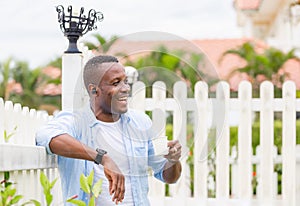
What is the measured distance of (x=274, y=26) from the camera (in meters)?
27.1

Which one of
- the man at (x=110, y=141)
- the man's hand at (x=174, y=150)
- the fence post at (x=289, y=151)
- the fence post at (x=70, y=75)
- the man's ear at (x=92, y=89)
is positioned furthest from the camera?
the fence post at (x=289, y=151)

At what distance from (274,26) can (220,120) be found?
23.6 meters

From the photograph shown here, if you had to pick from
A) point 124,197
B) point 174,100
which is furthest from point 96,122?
point 174,100

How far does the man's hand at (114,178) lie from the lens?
135 inches

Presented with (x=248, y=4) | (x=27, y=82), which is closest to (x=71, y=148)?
(x=27, y=82)

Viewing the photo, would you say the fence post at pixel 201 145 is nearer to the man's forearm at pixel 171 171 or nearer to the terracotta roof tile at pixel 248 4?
the man's forearm at pixel 171 171

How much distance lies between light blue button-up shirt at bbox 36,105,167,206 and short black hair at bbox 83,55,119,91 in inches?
5.9

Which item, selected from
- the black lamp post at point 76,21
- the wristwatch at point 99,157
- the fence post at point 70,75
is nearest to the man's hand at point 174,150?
the wristwatch at point 99,157

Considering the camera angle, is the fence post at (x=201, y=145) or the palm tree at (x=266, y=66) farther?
the palm tree at (x=266, y=66)

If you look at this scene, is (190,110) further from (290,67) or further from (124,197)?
(290,67)

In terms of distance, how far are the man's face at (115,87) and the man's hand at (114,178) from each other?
0.21 meters

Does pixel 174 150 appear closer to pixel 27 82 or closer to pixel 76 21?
pixel 76 21

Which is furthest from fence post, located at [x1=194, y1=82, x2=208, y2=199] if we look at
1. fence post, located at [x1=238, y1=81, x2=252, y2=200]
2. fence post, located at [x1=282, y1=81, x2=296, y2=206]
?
fence post, located at [x1=282, y1=81, x2=296, y2=206]

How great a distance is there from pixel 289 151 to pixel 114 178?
10.1 ft
